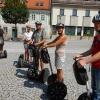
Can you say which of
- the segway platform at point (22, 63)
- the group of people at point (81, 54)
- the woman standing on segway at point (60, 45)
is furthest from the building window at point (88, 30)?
the woman standing on segway at point (60, 45)

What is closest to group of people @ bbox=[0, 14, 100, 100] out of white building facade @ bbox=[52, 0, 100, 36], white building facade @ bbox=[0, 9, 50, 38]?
white building facade @ bbox=[52, 0, 100, 36]

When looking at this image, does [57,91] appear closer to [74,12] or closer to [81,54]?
[81,54]

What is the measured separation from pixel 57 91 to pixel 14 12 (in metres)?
20.8

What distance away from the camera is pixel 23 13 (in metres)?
23.5

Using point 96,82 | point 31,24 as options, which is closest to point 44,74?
point 96,82

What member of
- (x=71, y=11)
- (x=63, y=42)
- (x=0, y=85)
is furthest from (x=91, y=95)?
(x=71, y=11)

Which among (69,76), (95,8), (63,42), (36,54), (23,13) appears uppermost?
(95,8)

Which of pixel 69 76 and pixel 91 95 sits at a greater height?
pixel 91 95

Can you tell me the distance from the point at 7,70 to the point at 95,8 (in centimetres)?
3161

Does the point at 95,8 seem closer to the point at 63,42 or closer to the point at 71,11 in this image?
the point at 71,11

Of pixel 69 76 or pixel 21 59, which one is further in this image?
pixel 21 59

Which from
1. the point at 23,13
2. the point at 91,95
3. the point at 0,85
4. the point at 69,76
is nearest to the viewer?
the point at 91,95

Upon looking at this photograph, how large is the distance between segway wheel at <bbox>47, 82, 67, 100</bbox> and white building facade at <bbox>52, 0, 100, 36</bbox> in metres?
31.5

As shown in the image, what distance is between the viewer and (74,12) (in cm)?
3481
